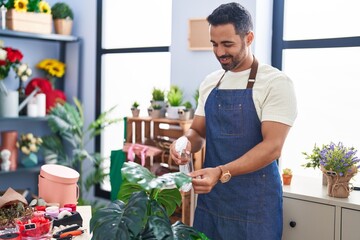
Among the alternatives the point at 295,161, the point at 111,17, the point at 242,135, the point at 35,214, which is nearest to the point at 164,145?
the point at 295,161

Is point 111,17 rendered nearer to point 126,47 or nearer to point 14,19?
point 126,47

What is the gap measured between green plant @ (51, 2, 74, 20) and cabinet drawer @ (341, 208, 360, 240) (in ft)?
10.3

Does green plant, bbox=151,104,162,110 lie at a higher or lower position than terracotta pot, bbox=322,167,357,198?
higher

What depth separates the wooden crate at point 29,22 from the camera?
391 cm

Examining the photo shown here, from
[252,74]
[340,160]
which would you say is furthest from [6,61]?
[340,160]

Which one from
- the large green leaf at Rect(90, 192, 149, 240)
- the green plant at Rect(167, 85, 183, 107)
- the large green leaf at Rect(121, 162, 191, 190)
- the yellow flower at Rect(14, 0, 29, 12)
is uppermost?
the yellow flower at Rect(14, 0, 29, 12)

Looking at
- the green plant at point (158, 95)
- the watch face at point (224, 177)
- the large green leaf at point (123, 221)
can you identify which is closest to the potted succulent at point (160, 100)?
the green plant at point (158, 95)

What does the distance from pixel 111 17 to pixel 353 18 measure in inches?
91.2

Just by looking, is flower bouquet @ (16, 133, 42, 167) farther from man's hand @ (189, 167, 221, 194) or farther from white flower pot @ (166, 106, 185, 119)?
man's hand @ (189, 167, 221, 194)

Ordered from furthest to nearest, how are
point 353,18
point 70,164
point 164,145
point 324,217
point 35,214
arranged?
point 70,164 → point 164,145 → point 353,18 → point 324,217 → point 35,214

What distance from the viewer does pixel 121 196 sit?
1.70 meters

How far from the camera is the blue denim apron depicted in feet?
6.80

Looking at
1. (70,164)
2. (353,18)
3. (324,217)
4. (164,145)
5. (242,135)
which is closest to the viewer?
(242,135)

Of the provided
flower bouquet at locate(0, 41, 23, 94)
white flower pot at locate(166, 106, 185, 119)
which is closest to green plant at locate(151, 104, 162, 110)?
white flower pot at locate(166, 106, 185, 119)
